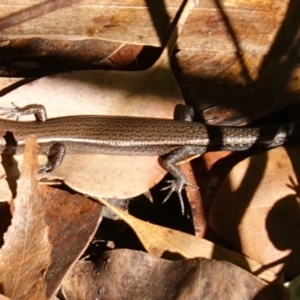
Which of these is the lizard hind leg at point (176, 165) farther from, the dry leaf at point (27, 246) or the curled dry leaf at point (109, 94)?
the dry leaf at point (27, 246)

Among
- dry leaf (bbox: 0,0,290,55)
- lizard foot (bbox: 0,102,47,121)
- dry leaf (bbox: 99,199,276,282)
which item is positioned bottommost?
dry leaf (bbox: 99,199,276,282)

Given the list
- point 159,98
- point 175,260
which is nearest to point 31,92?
point 159,98

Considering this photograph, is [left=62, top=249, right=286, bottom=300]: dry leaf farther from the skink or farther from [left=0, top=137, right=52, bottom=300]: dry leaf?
the skink

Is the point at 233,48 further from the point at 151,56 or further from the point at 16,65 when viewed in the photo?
the point at 16,65

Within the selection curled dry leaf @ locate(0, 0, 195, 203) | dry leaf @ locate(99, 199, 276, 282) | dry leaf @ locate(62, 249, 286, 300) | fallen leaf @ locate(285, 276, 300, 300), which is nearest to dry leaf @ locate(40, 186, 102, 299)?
dry leaf @ locate(62, 249, 286, 300)

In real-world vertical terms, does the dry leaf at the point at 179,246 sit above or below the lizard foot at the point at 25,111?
below

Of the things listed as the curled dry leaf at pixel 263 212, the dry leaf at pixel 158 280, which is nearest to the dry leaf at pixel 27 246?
the dry leaf at pixel 158 280
